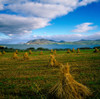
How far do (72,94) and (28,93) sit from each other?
6.98 ft

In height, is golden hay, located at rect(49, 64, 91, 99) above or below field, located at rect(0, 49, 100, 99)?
above

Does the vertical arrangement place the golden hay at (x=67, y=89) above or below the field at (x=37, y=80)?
above

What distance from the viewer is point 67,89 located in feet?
12.3

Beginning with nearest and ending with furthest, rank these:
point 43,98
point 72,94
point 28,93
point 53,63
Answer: point 72,94 < point 43,98 < point 28,93 < point 53,63

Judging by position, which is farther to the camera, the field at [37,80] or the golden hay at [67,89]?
the field at [37,80]

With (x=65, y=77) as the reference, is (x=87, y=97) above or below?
below

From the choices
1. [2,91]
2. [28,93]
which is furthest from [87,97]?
[2,91]

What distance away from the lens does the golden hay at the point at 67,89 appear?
12.2ft

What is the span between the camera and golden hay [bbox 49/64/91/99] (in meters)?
3.71

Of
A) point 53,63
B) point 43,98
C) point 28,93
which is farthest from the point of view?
point 53,63

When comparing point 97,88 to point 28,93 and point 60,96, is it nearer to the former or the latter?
point 60,96

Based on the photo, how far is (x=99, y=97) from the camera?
3850 mm

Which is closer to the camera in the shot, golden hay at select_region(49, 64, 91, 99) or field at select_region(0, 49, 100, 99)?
golden hay at select_region(49, 64, 91, 99)

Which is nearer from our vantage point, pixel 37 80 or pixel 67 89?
pixel 67 89
